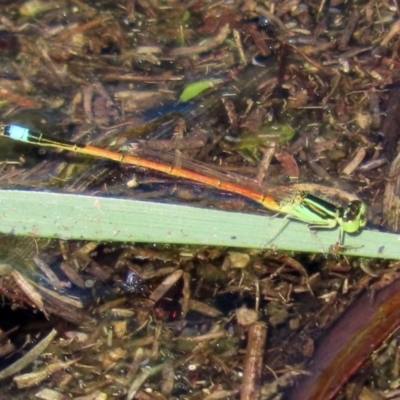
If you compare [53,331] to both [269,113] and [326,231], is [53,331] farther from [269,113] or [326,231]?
[269,113]

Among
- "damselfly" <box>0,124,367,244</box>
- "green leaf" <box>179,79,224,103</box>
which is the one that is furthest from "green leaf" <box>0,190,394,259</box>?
"green leaf" <box>179,79,224,103</box>

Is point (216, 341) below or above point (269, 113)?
below

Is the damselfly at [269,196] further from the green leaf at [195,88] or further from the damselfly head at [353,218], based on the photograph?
the green leaf at [195,88]

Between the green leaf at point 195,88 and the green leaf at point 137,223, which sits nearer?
the green leaf at point 137,223

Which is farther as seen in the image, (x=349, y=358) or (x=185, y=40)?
(x=185, y=40)

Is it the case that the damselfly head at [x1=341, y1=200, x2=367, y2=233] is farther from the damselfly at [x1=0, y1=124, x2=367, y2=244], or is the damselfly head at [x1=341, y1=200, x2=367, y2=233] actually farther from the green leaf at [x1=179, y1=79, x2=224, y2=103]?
the green leaf at [x1=179, y1=79, x2=224, y2=103]

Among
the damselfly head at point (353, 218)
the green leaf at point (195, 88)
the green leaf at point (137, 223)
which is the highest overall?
the green leaf at point (195, 88)

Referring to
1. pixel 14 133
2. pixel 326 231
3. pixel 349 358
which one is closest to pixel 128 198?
pixel 14 133

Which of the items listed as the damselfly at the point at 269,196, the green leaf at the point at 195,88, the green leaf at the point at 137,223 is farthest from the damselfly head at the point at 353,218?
the green leaf at the point at 195,88
